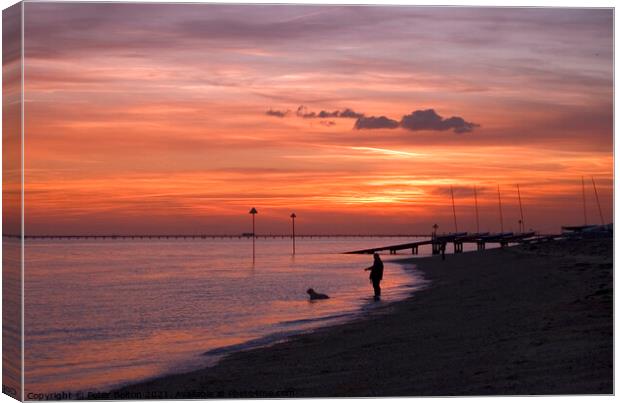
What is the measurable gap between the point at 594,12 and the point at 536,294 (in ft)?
34.1

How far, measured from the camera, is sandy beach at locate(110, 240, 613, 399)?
1071cm

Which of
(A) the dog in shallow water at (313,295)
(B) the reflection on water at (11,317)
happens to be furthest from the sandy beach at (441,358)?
(A) the dog in shallow water at (313,295)

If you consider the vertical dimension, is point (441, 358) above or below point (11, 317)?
below

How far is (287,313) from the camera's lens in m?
24.0

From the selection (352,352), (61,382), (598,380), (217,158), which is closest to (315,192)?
(217,158)

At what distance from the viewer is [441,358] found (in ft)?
40.9

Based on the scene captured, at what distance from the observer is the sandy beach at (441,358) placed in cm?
1071

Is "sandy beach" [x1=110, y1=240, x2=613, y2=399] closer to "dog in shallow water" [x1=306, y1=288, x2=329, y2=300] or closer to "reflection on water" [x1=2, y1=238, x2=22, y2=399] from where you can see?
"reflection on water" [x1=2, y1=238, x2=22, y2=399]

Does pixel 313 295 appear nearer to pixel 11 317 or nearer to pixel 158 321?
pixel 158 321

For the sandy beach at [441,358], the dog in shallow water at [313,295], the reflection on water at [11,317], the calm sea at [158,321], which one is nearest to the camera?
the reflection on water at [11,317]

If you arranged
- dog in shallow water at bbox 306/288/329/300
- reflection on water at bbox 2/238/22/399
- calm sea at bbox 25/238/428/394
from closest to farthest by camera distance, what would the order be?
reflection on water at bbox 2/238/22/399, calm sea at bbox 25/238/428/394, dog in shallow water at bbox 306/288/329/300

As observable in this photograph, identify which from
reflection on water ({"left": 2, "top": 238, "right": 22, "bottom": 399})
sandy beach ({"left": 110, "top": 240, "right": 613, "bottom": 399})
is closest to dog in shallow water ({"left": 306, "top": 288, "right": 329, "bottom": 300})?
sandy beach ({"left": 110, "top": 240, "right": 613, "bottom": 399})

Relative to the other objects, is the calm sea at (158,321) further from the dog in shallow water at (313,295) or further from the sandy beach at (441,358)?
the sandy beach at (441,358)

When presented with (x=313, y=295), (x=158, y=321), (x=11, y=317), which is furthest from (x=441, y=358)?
(x=313, y=295)
